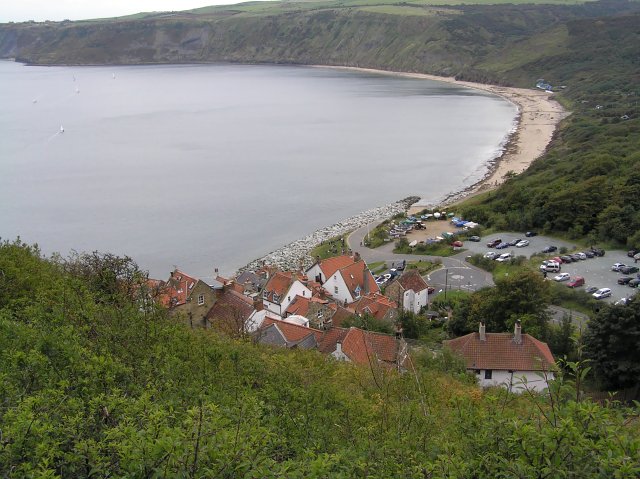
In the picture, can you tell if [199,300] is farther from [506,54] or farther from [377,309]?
[506,54]

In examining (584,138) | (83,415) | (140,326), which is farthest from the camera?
(584,138)

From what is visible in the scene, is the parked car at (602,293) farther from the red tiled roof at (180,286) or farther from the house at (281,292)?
the red tiled roof at (180,286)

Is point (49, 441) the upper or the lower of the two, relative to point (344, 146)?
upper

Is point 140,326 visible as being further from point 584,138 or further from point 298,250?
point 584,138

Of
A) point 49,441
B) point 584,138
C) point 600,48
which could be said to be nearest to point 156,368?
point 49,441

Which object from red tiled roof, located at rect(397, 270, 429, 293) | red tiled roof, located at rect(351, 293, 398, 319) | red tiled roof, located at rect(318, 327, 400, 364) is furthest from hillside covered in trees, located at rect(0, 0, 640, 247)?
red tiled roof, located at rect(318, 327, 400, 364)

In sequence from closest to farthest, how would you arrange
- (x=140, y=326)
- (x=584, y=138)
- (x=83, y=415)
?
(x=83, y=415) < (x=140, y=326) < (x=584, y=138)
